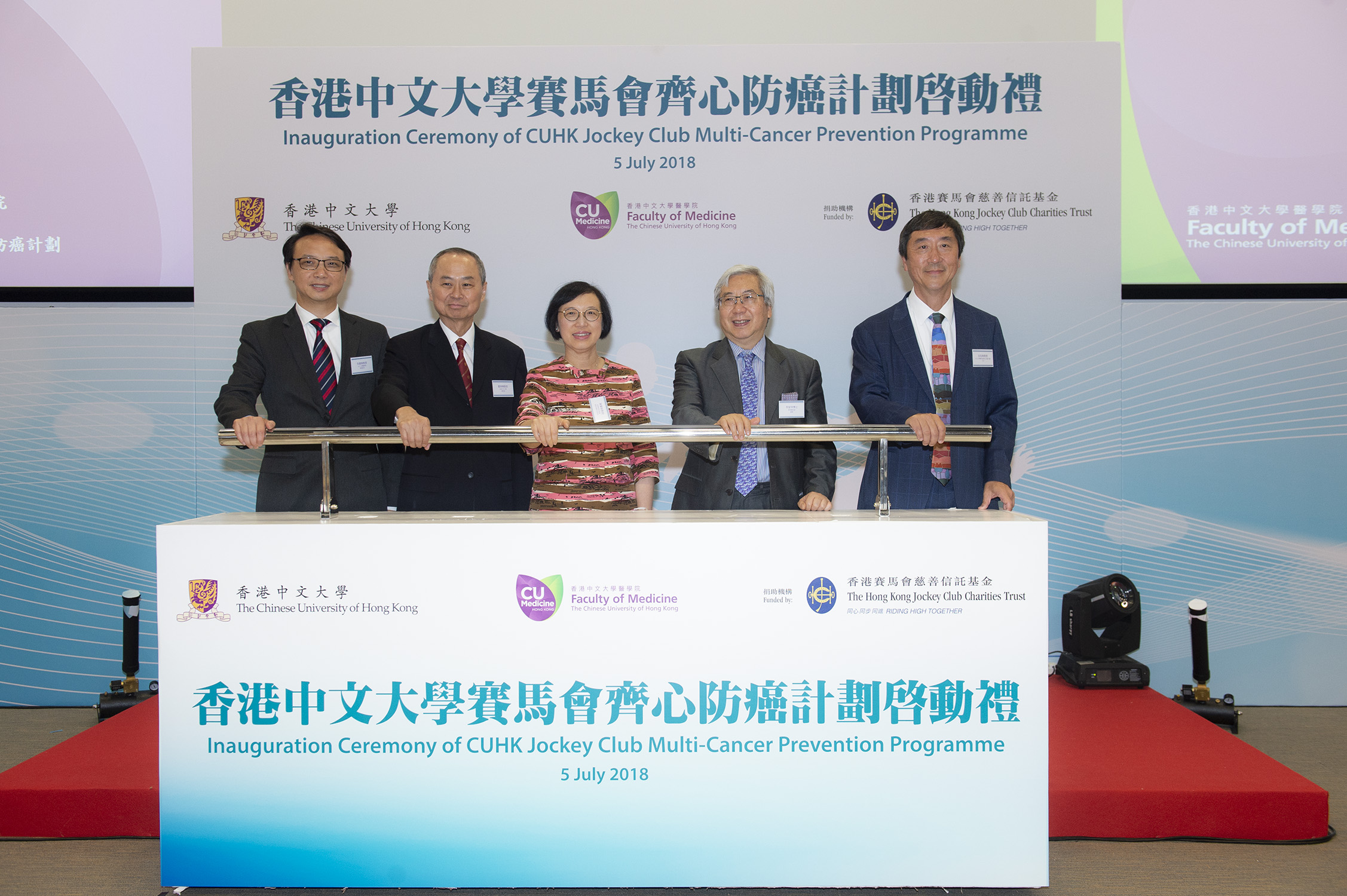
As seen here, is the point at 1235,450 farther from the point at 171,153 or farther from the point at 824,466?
the point at 171,153

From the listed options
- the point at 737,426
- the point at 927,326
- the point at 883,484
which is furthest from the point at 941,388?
the point at 737,426

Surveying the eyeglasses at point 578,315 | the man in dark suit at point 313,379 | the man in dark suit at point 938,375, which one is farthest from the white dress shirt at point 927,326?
the man in dark suit at point 313,379

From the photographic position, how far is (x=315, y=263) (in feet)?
10.1

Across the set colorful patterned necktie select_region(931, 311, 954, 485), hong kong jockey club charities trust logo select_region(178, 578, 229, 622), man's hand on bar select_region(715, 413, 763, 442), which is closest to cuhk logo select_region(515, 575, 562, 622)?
man's hand on bar select_region(715, 413, 763, 442)

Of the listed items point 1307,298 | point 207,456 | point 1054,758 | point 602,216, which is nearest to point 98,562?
point 207,456

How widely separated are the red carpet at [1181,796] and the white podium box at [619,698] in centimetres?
57

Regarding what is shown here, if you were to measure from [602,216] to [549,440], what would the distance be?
209 cm

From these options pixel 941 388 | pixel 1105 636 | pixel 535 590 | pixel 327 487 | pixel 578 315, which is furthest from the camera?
pixel 1105 636

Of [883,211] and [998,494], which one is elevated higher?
[883,211]

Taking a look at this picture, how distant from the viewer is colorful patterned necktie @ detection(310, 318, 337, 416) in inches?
122

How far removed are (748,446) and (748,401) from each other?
0.16 m

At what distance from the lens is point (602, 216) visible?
389cm

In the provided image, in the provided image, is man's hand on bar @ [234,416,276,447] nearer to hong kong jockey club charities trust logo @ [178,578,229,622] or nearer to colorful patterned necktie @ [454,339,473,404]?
hong kong jockey club charities trust logo @ [178,578,229,622]

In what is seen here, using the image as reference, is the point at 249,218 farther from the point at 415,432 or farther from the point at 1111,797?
the point at 1111,797
